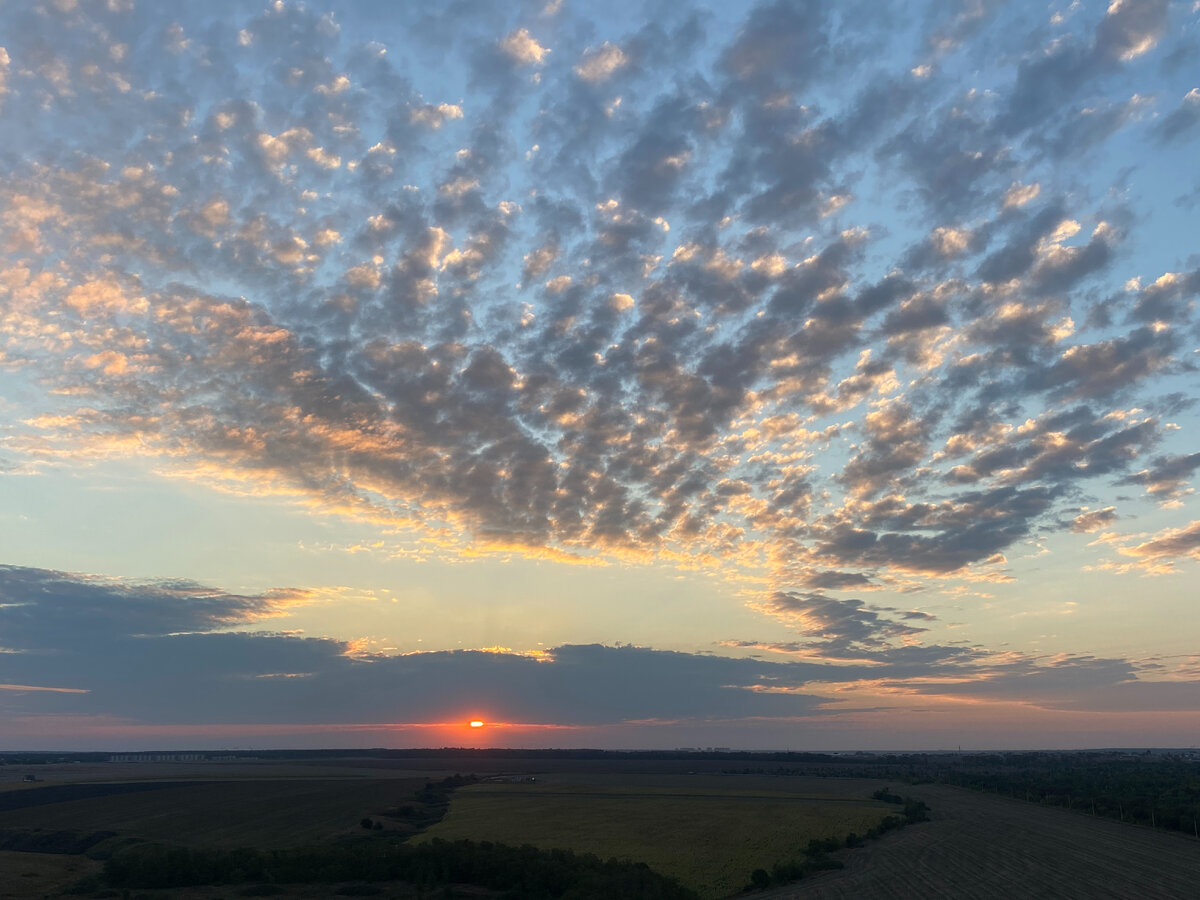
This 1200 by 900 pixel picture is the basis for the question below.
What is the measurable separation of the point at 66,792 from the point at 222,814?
41.3 metres

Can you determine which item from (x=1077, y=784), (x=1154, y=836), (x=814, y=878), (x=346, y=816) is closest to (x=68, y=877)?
(x=346, y=816)

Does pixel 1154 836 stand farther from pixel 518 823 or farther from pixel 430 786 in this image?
pixel 430 786

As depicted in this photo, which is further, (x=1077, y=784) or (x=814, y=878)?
(x=1077, y=784)

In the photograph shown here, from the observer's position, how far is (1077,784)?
116m

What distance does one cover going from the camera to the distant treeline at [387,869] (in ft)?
135

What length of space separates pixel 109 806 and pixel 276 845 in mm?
41296

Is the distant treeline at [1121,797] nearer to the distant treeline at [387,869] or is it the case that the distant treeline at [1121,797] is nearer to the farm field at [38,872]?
the distant treeline at [387,869]

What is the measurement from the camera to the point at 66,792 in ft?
349

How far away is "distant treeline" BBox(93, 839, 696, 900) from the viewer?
135ft

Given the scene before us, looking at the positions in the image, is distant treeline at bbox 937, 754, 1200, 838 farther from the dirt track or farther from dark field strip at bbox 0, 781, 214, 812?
dark field strip at bbox 0, 781, 214, 812

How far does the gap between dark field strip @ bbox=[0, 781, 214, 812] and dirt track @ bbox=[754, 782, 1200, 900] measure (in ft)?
293

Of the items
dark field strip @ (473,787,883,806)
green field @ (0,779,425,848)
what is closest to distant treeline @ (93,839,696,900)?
green field @ (0,779,425,848)

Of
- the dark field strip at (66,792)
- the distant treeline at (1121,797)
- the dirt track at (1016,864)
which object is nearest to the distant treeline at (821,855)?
the dirt track at (1016,864)

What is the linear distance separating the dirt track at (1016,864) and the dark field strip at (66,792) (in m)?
89.3
